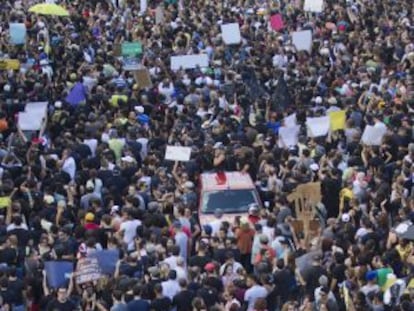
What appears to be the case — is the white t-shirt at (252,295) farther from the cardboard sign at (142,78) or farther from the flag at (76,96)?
the cardboard sign at (142,78)

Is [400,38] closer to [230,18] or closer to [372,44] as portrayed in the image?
[372,44]

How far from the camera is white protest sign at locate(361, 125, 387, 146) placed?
83.6 ft

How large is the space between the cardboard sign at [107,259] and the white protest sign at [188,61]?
35.7 feet

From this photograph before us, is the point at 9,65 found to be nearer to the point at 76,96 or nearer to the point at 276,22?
the point at 76,96

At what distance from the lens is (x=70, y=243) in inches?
816

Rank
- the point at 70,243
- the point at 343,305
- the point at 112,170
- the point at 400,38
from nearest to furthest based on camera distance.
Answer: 1. the point at 343,305
2. the point at 70,243
3. the point at 112,170
4. the point at 400,38

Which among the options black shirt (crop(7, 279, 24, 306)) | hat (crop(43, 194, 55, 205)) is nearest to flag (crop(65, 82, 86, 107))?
hat (crop(43, 194, 55, 205))

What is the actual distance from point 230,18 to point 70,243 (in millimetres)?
15182

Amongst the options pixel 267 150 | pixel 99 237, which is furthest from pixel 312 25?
pixel 99 237

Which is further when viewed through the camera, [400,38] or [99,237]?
[400,38]

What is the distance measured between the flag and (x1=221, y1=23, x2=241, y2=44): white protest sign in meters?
5.25

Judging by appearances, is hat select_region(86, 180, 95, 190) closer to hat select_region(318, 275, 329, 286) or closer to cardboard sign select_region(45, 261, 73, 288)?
cardboard sign select_region(45, 261, 73, 288)

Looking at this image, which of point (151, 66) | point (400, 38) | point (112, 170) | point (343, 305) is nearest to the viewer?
point (343, 305)

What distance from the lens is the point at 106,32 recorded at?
1373 inches
